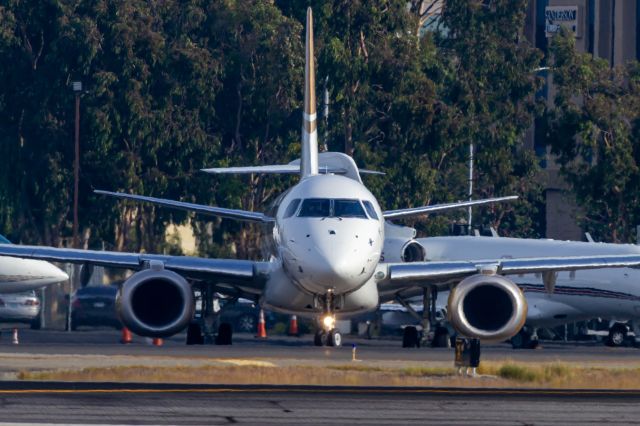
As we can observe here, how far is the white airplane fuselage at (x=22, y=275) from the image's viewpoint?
137ft

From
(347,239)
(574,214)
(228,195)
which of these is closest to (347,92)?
(228,195)

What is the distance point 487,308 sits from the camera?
30.2m

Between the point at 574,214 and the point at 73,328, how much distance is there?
87.1ft

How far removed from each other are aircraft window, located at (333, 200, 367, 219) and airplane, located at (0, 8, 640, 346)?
0.7 inches

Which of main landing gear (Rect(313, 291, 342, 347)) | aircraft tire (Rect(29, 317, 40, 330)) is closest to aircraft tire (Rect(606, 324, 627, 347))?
main landing gear (Rect(313, 291, 342, 347))

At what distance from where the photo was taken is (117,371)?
24.1 metres

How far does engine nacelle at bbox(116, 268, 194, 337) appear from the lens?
1154 inches

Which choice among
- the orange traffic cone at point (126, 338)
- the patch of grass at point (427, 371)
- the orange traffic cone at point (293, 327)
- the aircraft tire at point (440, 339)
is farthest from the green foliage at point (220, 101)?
the patch of grass at point (427, 371)

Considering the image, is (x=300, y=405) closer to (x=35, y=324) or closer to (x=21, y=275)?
(x=21, y=275)

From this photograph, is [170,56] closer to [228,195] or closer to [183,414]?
[228,195]

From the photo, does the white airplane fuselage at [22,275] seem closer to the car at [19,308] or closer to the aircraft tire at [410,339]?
the car at [19,308]

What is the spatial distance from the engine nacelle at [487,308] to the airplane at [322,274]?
0.06 feet

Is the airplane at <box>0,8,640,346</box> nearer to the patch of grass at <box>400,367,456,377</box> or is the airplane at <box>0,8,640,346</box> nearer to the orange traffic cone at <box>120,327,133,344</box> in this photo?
the patch of grass at <box>400,367,456,377</box>

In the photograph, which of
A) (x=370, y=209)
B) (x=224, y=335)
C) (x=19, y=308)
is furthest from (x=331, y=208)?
(x=19, y=308)
